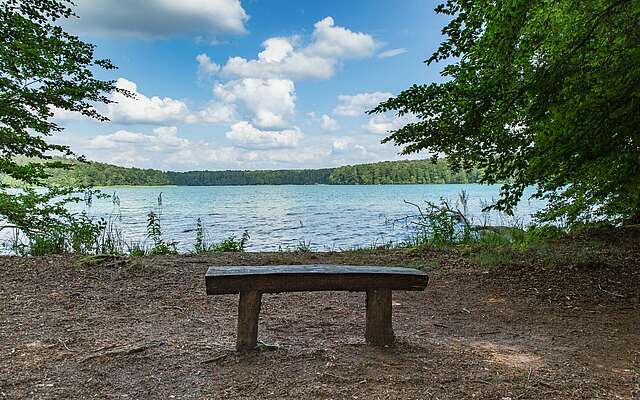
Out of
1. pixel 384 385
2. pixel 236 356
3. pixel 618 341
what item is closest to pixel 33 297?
pixel 236 356

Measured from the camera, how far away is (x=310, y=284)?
10.9 ft

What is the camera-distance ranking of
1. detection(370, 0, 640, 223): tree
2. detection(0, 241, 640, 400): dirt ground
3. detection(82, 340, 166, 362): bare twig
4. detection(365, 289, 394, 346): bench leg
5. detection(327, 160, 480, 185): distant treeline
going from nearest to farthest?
detection(0, 241, 640, 400): dirt ground < detection(82, 340, 166, 362): bare twig < detection(365, 289, 394, 346): bench leg < detection(370, 0, 640, 223): tree < detection(327, 160, 480, 185): distant treeline

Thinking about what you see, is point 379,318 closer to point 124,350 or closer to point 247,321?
point 247,321

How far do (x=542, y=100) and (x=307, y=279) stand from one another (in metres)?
3.31

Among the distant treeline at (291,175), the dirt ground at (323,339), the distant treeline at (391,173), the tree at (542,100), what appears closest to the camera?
the dirt ground at (323,339)

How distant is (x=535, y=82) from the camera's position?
4.74m

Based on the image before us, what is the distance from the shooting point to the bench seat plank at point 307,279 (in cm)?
321

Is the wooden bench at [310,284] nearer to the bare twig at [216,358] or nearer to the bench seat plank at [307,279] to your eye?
the bench seat plank at [307,279]

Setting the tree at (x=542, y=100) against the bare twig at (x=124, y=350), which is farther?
the tree at (x=542, y=100)

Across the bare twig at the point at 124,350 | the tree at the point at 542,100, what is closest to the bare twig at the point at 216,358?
the bare twig at the point at 124,350

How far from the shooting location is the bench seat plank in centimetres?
321

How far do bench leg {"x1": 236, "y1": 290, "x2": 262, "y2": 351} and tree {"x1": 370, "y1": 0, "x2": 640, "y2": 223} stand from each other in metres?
2.95

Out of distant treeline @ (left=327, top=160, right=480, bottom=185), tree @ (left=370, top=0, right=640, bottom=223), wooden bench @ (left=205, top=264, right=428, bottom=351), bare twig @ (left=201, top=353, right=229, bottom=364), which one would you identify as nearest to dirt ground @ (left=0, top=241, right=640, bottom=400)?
bare twig @ (left=201, top=353, right=229, bottom=364)

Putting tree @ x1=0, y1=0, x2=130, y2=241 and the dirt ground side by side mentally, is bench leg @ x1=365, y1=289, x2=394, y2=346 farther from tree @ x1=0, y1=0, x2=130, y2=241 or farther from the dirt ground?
tree @ x1=0, y1=0, x2=130, y2=241
